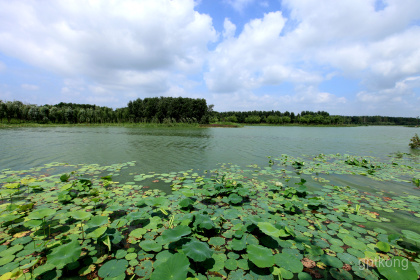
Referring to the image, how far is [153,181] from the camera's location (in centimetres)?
666

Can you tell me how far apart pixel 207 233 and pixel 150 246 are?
3.64 feet

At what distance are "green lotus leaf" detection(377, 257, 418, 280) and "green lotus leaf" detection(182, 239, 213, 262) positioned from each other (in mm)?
2296

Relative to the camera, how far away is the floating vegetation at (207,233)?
2543 mm

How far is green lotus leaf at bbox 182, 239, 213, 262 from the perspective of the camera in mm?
2495

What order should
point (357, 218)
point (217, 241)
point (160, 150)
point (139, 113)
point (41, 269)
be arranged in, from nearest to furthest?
point (41, 269), point (217, 241), point (357, 218), point (160, 150), point (139, 113)

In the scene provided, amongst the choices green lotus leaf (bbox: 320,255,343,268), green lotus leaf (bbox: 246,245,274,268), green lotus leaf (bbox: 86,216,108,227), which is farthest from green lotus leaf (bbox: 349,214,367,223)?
green lotus leaf (bbox: 86,216,108,227)

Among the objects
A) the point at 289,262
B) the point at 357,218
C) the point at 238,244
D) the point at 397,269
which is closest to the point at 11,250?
the point at 238,244

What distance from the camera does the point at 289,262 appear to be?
2746 millimetres

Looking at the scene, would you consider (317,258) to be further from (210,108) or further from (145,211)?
(210,108)

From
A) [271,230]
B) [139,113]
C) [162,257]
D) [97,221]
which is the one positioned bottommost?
[162,257]

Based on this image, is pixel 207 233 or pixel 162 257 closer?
pixel 162 257

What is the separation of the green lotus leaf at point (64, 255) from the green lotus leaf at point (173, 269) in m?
1.21

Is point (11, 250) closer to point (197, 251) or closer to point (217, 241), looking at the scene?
point (197, 251)

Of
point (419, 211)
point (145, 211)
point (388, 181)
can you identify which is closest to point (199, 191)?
point (145, 211)
